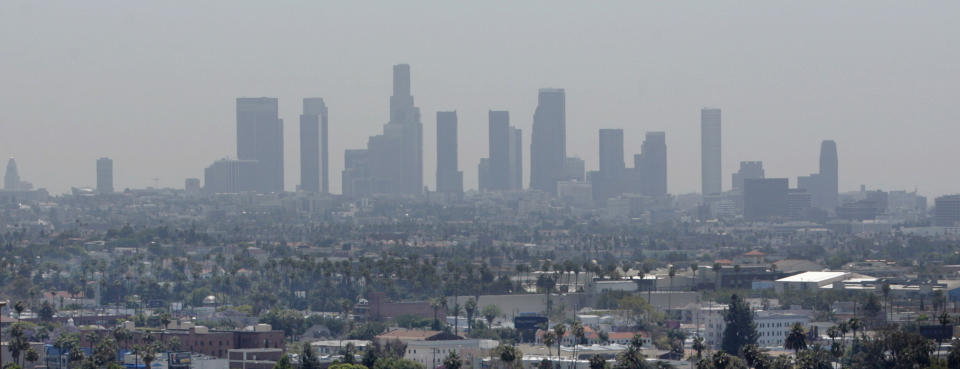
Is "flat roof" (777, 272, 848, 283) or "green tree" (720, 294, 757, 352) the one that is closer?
"green tree" (720, 294, 757, 352)

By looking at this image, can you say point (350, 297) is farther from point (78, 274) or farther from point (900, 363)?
point (900, 363)

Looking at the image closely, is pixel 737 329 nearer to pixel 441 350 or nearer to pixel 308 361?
pixel 441 350

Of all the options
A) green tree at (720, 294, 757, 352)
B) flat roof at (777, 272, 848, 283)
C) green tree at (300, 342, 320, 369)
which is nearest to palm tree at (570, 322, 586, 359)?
green tree at (720, 294, 757, 352)

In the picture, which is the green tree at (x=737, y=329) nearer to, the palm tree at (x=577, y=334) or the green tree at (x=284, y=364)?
the palm tree at (x=577, y=334)

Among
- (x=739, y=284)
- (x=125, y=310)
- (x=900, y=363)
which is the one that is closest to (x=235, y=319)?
(x=125, y=310)

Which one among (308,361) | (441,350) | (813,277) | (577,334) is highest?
(813,277)

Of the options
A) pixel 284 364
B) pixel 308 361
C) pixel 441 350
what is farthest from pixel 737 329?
pixel 284 364

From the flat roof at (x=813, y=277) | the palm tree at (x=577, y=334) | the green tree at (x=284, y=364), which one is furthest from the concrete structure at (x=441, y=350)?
the flat roof at (x=813, y=277)

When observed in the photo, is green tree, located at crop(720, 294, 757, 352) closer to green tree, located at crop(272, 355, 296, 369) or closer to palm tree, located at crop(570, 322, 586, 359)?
palm tree, located at crop(570, 322, 586, 359)
